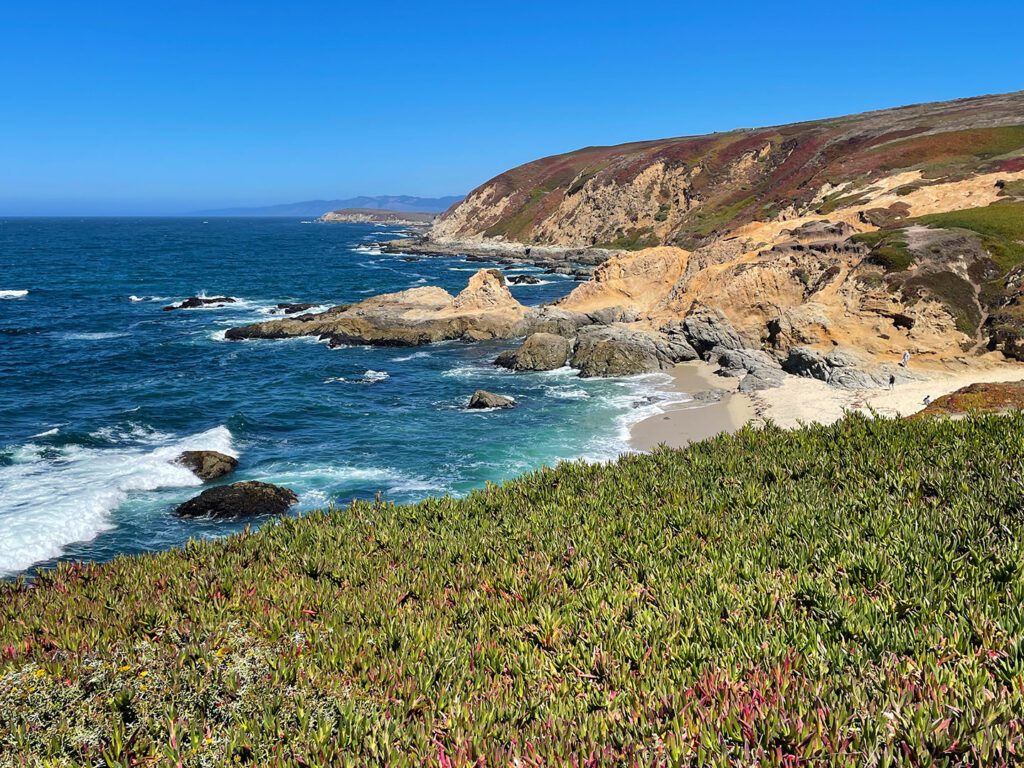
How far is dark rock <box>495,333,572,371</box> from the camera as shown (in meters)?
41.8

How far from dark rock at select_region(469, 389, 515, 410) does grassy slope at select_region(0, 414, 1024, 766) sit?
22.2 metres

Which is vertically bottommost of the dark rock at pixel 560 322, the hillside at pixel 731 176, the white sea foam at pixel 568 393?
the white sea foam at pixel 568 393

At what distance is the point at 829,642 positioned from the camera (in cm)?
595

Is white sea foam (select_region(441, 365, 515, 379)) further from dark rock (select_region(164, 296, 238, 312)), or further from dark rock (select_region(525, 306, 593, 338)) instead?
dark rock (select_region(164, 296, 238, 312))

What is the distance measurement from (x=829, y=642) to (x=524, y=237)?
5041 inches

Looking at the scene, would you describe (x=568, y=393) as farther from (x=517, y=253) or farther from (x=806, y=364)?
(x=517, y=253)

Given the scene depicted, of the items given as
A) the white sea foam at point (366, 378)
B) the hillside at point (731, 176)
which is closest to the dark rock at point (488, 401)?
the white sea foam at point (366, 378)

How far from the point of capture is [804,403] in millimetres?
28891

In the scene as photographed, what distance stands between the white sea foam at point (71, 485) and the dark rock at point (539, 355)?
18267 millimetres

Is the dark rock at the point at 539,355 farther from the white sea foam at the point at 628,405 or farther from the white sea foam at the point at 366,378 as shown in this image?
the white sea foam at the point at 366,378

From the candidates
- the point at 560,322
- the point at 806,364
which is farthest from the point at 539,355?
the point at 806,364

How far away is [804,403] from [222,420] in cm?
2666

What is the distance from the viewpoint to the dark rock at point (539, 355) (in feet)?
137

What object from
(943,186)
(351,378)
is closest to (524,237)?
(943,186)
